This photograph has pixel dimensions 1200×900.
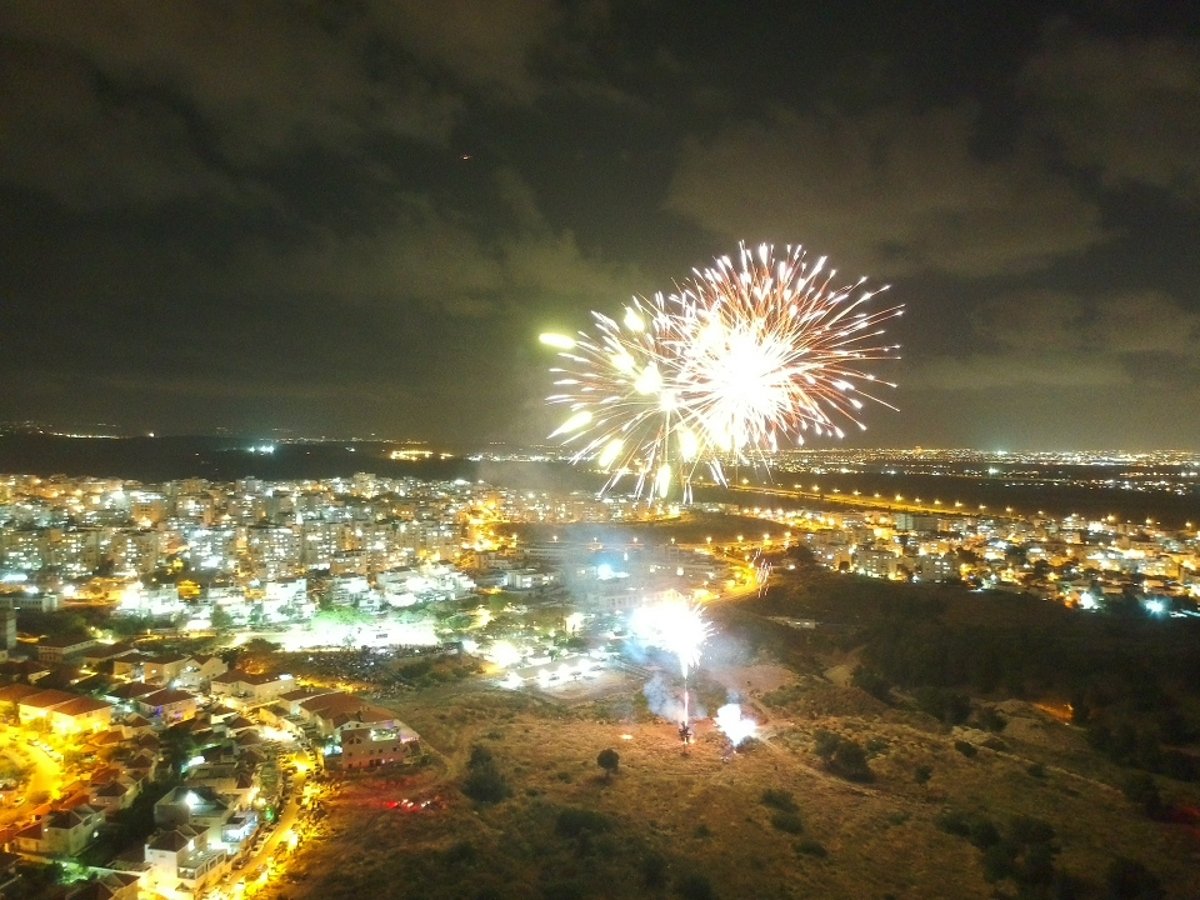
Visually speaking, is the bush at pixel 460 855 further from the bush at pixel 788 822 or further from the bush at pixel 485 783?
the bush at pixel 788 822

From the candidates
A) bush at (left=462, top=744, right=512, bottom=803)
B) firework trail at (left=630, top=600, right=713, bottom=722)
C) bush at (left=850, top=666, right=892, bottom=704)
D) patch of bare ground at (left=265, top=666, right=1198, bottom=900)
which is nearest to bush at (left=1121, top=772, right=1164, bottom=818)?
patch of bare ground at (left=265, top=666, right=1198, bottom=900)

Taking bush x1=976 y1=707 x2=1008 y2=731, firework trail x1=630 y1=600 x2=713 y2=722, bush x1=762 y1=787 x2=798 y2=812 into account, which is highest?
firework trail x1=630 y1=600 x2=713 y2=722

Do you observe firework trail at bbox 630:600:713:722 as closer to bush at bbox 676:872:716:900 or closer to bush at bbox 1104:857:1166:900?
bush at bbox 676:872:716:900

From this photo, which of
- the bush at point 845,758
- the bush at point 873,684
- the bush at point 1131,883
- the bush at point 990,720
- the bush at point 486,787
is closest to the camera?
the bush at point 1131,883

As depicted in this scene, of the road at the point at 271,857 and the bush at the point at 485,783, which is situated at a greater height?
the bush at the point at 485,783

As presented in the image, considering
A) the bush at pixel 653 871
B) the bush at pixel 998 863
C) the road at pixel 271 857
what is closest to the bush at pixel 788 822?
the bush at pixel 653 871

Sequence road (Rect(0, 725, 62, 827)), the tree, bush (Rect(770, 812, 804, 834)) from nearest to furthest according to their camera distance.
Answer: road (Rect(0, 725, 62, 827))
bush (Rect(770, 812, 804, 834))
the tree

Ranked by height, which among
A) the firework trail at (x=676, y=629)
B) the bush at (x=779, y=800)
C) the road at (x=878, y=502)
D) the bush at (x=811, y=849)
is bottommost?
the bush at (x=811, y=849)

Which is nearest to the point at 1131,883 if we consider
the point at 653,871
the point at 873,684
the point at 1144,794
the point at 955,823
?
the point at 955,823
